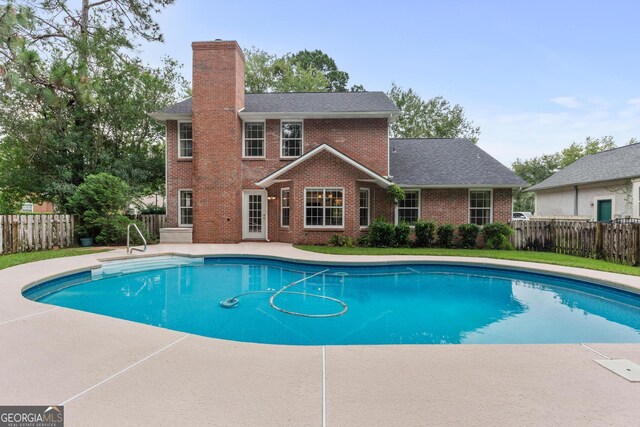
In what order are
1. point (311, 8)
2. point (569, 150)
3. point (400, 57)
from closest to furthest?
point (311, 8)
point (400, 57)
point (569, 150)

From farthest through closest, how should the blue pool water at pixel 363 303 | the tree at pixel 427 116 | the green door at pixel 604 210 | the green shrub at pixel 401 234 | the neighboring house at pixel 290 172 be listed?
the tree at pixel 427 116 → the green door at pixel 604 210 → the neighboring house at pixel 290 172 → the green shrub at pixel 401 234 → the blue pool water at pixel 363 303

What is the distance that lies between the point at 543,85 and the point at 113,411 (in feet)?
84.2

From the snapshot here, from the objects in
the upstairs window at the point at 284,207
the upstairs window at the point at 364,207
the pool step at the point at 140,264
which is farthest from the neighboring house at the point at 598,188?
the pool step at the point at 140,264

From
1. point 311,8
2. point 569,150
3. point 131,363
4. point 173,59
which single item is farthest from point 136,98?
point 569,150

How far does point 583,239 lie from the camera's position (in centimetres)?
1107

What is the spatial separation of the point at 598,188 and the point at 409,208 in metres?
10.7

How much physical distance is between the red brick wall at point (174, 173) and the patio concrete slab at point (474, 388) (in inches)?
535

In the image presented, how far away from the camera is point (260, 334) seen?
4.69 meters

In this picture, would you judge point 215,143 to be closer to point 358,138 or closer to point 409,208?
point 358,138

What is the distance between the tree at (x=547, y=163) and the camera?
103 ft

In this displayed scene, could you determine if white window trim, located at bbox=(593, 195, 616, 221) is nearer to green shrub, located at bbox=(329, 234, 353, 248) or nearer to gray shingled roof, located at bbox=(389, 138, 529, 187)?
gray shingled roof, located at bbox=(389, 138, 529, 187)

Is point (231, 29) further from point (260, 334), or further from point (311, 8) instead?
point (260, 334)

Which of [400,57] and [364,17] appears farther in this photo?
[400,57]

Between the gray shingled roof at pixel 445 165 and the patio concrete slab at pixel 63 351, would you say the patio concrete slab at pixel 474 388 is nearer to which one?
the patio concrete slab at pixel 63 351
